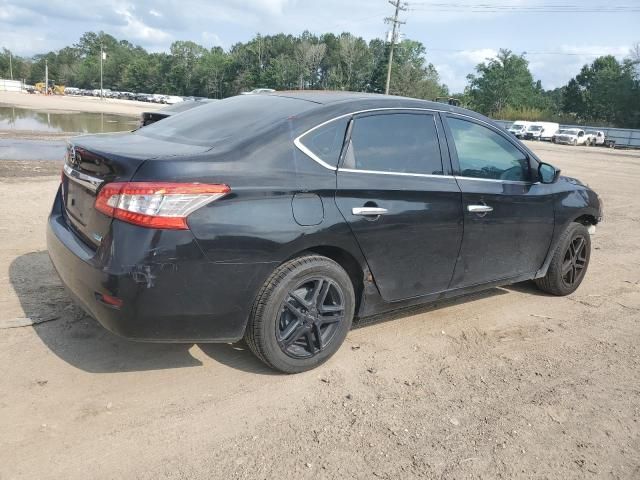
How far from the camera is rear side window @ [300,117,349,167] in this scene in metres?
3.27

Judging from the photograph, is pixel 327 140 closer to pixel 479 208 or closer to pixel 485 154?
pixel 479 208

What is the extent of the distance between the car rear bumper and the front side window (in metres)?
1.86

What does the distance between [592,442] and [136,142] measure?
308 centimetres

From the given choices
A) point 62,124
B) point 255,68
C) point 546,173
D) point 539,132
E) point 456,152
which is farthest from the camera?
point 255,68

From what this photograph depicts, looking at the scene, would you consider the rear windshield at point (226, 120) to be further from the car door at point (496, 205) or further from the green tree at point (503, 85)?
the green tree at point (503, 85)

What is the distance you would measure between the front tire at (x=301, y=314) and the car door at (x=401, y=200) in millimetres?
295

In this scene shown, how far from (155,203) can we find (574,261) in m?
4.01

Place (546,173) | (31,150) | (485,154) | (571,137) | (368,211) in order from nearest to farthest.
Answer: (368,211) → (485,154) → (546,173) → (31,150) → (571,137)

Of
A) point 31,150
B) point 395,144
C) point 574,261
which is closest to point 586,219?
point 574,261

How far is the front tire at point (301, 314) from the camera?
310 cm

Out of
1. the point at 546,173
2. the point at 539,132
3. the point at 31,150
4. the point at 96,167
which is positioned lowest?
the point at 31,150

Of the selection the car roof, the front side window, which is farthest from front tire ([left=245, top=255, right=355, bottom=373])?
the front side window

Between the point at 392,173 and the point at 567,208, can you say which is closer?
the point at 392,173

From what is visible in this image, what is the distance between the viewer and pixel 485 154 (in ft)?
13.9
